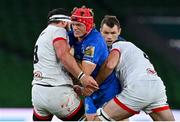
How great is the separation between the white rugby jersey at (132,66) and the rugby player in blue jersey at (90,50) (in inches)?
5.5

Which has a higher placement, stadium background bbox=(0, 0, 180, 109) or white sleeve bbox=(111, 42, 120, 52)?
white sleeve bbox=(111, 42, 120, 52)

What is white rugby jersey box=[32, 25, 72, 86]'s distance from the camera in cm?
548

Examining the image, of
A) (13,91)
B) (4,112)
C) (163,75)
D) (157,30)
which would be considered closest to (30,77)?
(13,91)

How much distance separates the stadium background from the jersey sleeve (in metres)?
5.77

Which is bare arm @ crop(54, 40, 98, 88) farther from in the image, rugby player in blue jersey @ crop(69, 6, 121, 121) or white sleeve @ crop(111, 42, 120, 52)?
white sleeve @ crop(111, 42, 120, 52)

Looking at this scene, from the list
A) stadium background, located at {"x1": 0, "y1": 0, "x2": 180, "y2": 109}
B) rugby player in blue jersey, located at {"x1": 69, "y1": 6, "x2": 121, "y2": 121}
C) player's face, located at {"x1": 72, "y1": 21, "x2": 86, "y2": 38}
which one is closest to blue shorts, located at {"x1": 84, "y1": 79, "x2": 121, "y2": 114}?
rugby player in blue jersey, located at {"x1": 69, "y1": 6, "x2": 121, "y2": 121}

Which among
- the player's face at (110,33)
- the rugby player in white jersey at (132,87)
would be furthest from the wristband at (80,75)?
the player's face at (110,33)

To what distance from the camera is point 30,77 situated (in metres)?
11.5

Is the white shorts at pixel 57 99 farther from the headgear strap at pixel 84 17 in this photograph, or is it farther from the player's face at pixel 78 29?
the headgear strap at pixel 84 17

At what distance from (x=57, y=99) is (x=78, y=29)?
2.35 ft

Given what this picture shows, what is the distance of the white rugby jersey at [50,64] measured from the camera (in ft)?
18.0

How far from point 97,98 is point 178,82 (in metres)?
6.03

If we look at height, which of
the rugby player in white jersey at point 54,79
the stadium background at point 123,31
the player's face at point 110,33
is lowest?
the stadium background at point 123,31

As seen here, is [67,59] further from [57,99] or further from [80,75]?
[57,99]
